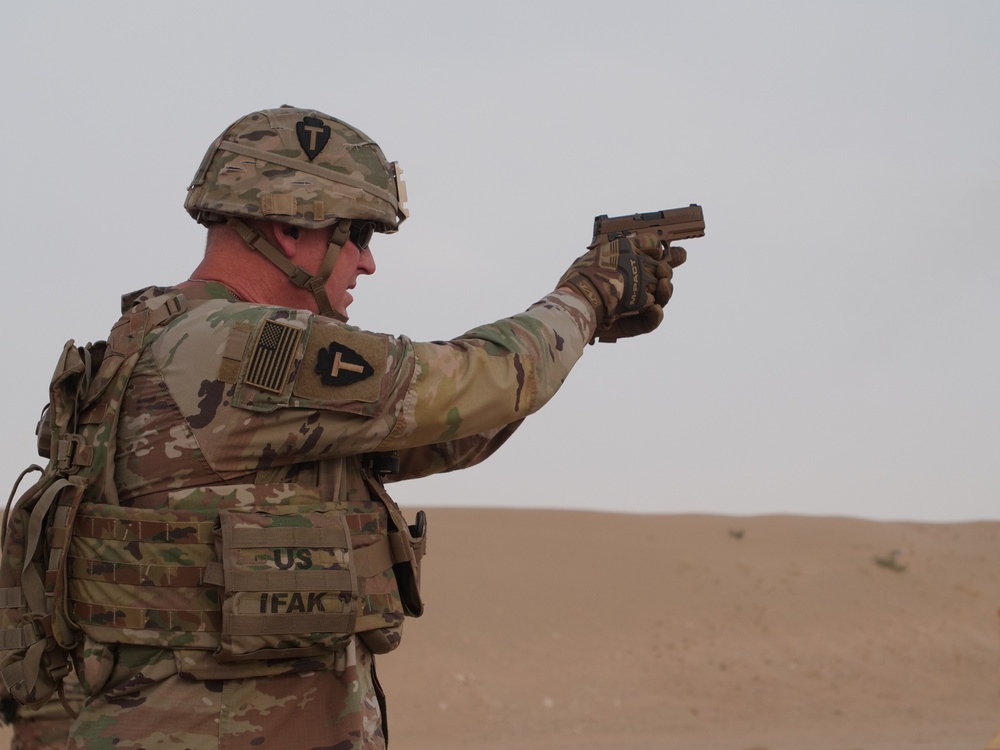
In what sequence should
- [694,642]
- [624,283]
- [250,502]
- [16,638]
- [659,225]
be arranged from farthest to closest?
1. [694,642]
2. [659,225]
3. [624,283]
4. [16,638]
5. [250,502]

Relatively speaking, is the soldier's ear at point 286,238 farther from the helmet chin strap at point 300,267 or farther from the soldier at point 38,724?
the soldier at point 38,724

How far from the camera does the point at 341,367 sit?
340cm

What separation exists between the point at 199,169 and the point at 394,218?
620 mm

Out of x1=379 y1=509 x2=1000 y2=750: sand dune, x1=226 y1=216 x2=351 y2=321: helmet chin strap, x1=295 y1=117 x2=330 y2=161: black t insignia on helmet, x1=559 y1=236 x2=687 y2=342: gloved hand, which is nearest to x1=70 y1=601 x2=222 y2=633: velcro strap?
x1=226 y1=216 x2=351 y2=321: helmet chin strap

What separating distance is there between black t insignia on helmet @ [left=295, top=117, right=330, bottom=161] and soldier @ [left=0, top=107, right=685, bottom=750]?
0.72 feet

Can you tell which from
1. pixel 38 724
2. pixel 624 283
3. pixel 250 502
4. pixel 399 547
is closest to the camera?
pixel 250 502

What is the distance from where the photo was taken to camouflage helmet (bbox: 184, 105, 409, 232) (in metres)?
3.80

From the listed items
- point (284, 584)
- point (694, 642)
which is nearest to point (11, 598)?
point (284, 584)

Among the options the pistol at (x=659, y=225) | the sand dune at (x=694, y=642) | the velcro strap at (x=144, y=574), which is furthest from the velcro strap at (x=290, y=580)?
the sand dune at (x=694, y=642)

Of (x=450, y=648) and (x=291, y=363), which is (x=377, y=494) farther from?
(x=450, y=648)

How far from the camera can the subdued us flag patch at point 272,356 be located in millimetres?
3359

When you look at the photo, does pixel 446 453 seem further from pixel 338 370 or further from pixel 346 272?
pixel 338 370

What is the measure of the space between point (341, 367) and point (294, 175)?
76cm

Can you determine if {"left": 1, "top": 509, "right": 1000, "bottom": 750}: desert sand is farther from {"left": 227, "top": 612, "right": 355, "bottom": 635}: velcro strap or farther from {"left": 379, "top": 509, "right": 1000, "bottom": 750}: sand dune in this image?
{"left": 227, "top": 612, "right": 355, "bottom": 635}: velcro strap
